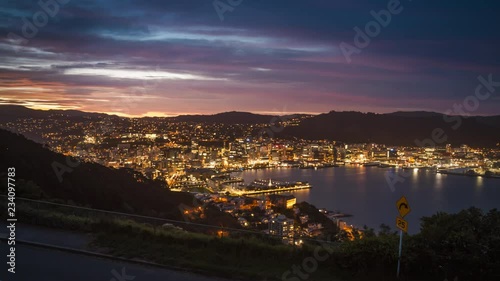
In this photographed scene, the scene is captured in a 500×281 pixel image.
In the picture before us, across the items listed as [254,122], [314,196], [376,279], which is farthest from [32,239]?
[254,122]

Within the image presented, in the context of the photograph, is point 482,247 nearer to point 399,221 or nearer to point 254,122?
point 399,221

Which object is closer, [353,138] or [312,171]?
[312,171]

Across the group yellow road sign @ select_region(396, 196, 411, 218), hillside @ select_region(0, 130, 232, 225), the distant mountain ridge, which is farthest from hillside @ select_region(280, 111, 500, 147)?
yellow road sign @ select_region(396, 196, 411, 218)

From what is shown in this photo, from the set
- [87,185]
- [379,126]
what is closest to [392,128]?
[379,126]

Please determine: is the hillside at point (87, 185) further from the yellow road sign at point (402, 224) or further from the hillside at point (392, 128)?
the hillside at point (392, 128)

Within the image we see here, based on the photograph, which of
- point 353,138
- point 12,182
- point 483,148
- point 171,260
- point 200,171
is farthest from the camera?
point 353,138

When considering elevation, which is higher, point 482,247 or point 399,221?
point 399,221

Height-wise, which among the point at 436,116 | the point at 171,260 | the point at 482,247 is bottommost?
the point at 171,260

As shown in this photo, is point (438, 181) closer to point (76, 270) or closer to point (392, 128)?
point (392, 128)

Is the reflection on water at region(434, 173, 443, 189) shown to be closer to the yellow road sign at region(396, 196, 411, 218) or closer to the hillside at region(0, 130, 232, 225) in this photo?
the hillside at region(0, 130, 232, 225)
